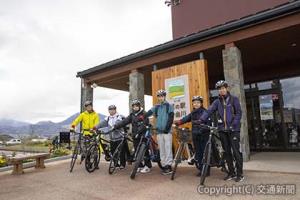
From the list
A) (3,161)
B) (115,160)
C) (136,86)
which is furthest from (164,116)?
(3,161)

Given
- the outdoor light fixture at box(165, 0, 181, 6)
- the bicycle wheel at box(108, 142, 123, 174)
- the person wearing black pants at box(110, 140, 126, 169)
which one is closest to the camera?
the bicycle wheel at box(108, 142, 123, 174)

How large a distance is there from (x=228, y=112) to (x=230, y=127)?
299 mm

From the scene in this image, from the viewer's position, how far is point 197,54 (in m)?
8.46

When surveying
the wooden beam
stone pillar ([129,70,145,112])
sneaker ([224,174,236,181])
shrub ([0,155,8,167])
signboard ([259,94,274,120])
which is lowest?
sneaker ([224,174,236,181])

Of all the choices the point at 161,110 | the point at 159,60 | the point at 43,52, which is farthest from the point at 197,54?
the point at 43,52

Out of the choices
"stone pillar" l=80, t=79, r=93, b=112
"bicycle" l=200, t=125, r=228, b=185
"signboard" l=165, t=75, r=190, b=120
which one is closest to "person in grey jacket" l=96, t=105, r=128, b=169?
"signboard" l=165, t=75, r=190, b=120

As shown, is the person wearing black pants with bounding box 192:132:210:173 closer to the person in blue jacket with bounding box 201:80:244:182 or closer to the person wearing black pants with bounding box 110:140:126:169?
the person in blue jacket with bounding box 201:80:244:182

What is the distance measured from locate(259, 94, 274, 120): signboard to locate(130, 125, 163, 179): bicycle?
20.4 ft

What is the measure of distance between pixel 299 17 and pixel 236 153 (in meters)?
3.73

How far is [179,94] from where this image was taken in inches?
324

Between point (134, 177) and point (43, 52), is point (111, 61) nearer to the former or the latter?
point (43, 52)

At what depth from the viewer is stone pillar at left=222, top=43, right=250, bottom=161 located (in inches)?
275

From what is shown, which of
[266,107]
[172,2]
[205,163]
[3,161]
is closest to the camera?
[205,163]

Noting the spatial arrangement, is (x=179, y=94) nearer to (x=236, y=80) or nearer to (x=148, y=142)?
(x=236, y=80)
